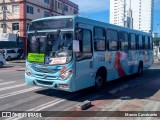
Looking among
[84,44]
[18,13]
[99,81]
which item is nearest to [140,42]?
[99,81]

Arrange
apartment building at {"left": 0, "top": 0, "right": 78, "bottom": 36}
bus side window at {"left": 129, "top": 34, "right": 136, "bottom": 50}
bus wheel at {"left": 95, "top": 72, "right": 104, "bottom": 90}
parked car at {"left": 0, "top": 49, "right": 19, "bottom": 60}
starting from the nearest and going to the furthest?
bus wheel at {"left": 95, "top": 72, "right": 104, "bottom": 90}, bus side window at {"left": 129, "top": 34, "right": 136, "bottom": 50}, parked car at {"left": 0, "top": 49, "right": 19, "bottom": 60}, apartment building at {"left": 0, "top": 0, "right": 78, "bottom": 36}

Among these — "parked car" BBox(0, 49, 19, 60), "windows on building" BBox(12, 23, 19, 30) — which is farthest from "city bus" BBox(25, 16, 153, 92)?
"windows on building" BBox(12, 23, 19, 30)

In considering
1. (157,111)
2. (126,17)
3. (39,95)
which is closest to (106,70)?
(39,95)

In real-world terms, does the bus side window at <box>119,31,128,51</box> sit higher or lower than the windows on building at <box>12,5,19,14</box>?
lower

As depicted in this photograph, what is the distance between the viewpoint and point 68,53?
8703 millimetres

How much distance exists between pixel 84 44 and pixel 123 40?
451 centimetres

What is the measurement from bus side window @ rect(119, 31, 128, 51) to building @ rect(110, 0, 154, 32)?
23395mm

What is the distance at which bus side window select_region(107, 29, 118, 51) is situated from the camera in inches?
452

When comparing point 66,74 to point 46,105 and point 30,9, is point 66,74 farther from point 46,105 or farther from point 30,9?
point 30,9

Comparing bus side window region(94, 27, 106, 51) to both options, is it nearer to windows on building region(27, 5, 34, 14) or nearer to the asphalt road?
the asphalt road

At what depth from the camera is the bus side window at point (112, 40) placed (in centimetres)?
1148

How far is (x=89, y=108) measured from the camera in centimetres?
775

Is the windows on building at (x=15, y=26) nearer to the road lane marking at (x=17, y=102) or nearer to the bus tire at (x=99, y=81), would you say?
the bus tire at (x=99, y=81)

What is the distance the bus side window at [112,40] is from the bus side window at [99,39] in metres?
0.54
